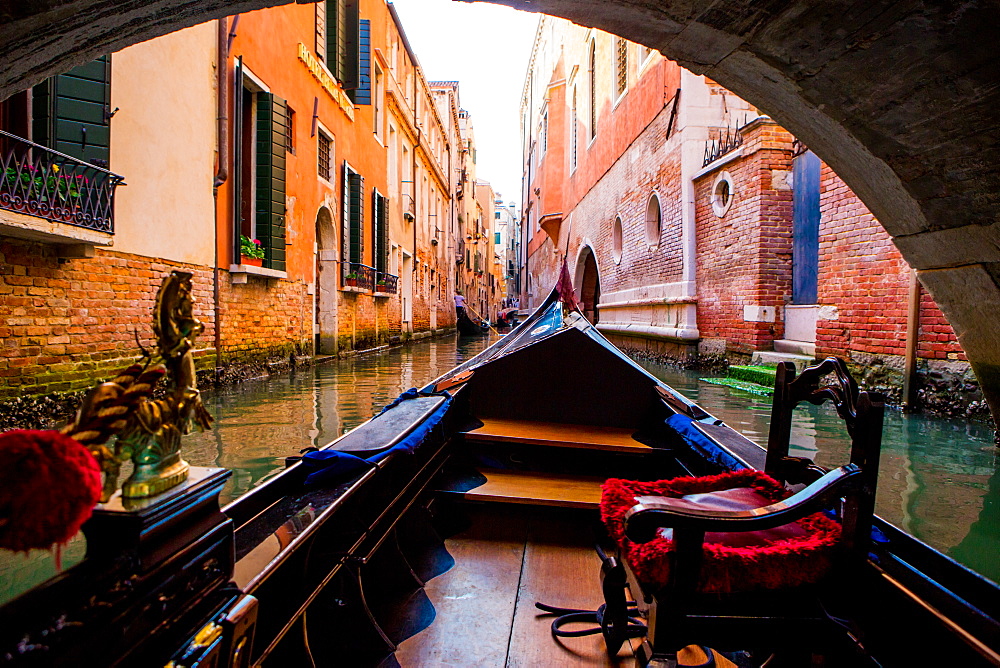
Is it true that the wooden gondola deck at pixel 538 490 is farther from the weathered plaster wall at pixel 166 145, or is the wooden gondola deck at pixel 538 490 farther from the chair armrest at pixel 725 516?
the weathered plaster wall at pixel 166 145

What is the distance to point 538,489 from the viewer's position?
204cm

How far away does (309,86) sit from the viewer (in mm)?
7379

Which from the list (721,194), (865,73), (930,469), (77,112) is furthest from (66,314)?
(721,194)

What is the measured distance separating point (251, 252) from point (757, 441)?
15.8 feet

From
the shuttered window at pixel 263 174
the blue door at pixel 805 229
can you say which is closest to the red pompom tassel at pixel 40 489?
the shuttered window at pixel 263 174

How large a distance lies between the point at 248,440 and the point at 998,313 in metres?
3.73

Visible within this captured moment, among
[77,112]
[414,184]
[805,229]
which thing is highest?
[414,184]

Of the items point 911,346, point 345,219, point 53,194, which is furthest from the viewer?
point 345,219

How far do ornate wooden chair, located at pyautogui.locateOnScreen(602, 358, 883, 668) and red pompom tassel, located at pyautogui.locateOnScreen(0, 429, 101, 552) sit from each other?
687mm

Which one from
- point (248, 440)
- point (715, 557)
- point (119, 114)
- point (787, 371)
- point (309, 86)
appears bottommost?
point (248, 440)

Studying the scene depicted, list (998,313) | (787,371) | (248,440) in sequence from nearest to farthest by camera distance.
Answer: (787,371) → (998,313) → (248,440)

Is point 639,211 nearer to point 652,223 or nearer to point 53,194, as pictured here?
point 652,223

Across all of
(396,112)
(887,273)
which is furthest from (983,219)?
(396,112)

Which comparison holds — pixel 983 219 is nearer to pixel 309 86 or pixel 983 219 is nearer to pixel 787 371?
pixel 787 371
